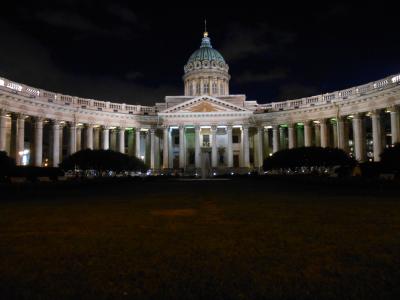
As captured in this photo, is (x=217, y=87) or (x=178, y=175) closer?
(x=178, y=175)

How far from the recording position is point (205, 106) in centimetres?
8312

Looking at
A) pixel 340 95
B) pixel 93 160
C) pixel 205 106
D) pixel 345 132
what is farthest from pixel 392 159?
pixel 205 106

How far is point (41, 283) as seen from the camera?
6.21m

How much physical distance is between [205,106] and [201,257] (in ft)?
250

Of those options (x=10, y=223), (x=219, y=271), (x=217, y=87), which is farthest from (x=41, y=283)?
(x=217, y=87)

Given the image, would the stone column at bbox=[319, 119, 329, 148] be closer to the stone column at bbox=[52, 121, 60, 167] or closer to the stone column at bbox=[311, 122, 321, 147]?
the stone column at bbox=[311, 122, 321, 147]

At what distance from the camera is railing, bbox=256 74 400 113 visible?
57.5 meters

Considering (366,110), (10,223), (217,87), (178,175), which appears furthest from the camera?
(217,87)

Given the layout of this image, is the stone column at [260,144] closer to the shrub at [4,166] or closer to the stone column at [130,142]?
the stone column at [130,142]

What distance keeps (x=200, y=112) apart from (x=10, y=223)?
72.0 m

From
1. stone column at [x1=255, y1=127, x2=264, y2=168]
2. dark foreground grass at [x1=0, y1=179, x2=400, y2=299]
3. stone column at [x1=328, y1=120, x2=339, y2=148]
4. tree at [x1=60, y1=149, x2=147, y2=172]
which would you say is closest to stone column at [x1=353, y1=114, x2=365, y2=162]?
stone column at [x1=328, y1=120, x2=339, y2=148]

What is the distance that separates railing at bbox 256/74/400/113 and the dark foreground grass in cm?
5037

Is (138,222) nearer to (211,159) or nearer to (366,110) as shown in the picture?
(366,110)

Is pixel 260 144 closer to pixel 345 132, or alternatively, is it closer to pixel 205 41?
pixel 345 132
